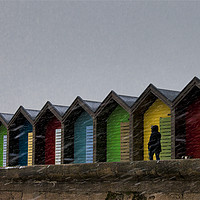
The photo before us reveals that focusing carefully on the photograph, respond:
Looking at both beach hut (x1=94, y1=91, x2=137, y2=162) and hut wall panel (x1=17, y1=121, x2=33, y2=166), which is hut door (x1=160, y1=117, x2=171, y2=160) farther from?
hut wall panel (x1=17, y1=121, x2=33, y2=166)

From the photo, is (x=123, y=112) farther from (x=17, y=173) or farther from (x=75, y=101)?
(x=17, y=173)

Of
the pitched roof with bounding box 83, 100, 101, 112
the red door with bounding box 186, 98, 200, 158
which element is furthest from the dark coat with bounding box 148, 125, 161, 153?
the pitched roof with bounding box 83, 100, 101, 112

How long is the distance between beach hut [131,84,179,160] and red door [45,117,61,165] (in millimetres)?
6861

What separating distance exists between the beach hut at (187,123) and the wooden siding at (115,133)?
3.98 meters

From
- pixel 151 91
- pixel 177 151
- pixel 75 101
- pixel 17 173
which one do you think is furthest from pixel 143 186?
pixel 75 101

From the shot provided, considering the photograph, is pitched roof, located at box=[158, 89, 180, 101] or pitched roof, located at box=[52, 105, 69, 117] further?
pitched roof, located at box=[52, 105, 69, 117]

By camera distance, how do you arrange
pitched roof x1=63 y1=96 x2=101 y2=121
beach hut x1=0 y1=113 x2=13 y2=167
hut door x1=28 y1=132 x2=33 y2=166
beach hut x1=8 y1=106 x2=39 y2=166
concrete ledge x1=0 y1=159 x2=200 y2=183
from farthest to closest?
beach hut x1=0 y1=113 x2=13 y2=167 < beach hut x1=8 y1=106 x2=39 y2=166 < hut door x1=28 y1=132 x2=33 y2=166 < pitched roof x1=63 y1=96 x2=101 y2=121 < concrete ledge x1=0 y1=159 x2=200 y2=183

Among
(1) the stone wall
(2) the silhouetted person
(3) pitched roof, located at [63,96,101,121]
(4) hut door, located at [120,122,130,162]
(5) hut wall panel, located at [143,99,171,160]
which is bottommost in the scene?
(1) the stone wall

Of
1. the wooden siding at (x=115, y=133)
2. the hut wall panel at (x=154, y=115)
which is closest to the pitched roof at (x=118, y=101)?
the wooden siding at (x=115, y=133)

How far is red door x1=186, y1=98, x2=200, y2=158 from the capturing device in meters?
19.2

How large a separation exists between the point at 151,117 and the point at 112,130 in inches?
112

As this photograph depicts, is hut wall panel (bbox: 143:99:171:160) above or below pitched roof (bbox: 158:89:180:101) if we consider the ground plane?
below

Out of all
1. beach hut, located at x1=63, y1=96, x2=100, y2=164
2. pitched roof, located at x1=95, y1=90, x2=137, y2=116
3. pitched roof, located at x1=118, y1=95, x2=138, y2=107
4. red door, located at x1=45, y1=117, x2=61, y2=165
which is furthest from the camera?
red door, located at x1=45, y1=117, x2=61, y2=165

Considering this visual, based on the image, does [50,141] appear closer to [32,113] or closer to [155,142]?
[32,113]
